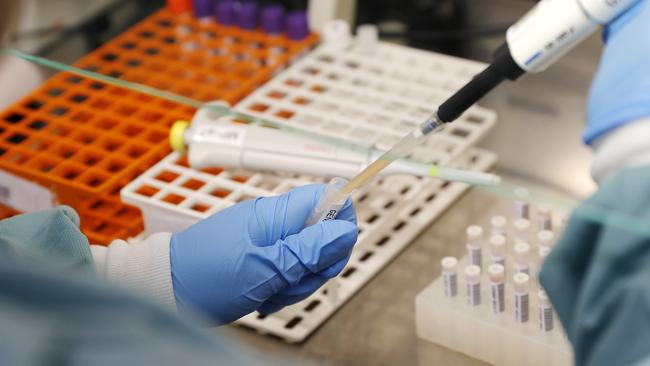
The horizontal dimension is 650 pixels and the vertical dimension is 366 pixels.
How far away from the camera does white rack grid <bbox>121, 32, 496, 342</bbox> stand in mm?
1373

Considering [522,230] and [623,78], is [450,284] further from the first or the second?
[623,78]

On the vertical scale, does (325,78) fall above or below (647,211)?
below

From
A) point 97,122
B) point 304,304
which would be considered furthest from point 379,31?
point 304,304

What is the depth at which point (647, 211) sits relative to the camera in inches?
32.5

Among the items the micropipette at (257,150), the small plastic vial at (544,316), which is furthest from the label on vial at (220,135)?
the small plastic vial at (544,316)

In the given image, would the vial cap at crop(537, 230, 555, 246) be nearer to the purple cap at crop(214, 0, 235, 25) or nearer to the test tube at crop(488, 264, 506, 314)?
the test tube at crop(488, 264, 506, 314)

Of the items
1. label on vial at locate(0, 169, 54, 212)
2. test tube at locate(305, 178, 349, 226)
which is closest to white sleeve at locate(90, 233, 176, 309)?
test tube at locate(305, 178, 349, 226)

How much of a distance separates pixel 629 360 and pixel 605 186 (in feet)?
0.46

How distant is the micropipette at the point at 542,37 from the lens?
3.34 feet

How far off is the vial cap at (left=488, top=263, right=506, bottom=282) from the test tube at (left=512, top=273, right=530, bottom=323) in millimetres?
17

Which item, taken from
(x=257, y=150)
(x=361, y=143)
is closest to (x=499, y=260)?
(x=361, y=143)

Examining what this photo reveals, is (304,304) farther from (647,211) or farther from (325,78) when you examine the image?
(647,211)

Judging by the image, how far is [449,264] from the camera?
4.16 ft

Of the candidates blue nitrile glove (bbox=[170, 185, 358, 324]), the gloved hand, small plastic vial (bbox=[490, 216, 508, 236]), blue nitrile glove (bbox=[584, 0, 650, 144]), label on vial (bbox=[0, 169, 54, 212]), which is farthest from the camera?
label on vial (bbox=[0, 169, 54, 212])
